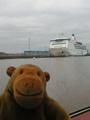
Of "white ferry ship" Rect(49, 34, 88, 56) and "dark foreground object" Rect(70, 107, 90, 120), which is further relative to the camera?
"white ferry ship" Rect(49, 34, 88, 56)

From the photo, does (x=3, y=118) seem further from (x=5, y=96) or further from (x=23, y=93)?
(x=23, y=93)

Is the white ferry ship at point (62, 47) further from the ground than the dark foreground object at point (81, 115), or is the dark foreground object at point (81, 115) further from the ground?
the white ferry ship at point (62, 47)

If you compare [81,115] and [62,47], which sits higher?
[62,47]

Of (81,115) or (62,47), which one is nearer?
(81,115)

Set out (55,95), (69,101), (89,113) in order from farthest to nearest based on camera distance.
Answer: (55,95) → (69,101) → (89,113)

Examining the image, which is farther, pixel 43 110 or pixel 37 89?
pixel 43 110

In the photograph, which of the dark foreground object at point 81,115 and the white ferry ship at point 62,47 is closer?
the dark foreground object at point 81,115

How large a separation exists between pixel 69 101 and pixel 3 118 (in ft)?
8.25

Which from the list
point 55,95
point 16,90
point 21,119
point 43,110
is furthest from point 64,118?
point 55,95

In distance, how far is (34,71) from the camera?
104cm

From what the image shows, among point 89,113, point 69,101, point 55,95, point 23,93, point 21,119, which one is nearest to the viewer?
point 23,93

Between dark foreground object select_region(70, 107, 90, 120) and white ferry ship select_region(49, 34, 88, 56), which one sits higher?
white ferry ship select_region(49, 34, 88, 56)

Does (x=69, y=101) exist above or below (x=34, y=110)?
below

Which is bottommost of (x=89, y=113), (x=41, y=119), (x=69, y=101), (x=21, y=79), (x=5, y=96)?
(x=69, y=101)
